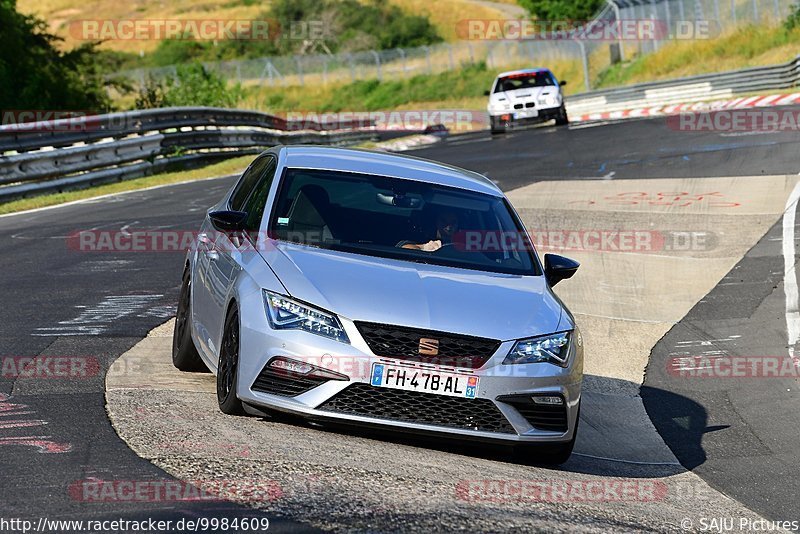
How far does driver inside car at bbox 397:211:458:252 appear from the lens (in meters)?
7.56

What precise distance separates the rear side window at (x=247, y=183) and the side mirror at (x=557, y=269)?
1.90 m

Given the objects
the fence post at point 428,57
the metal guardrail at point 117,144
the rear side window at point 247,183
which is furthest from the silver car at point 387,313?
the fence post at point 428,57

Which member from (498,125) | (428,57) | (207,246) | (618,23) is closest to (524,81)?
(498,125)

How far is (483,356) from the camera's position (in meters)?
6.55

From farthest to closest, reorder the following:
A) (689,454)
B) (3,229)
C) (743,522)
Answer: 1. (3,229)
2. (689,454)
3. (743,522)

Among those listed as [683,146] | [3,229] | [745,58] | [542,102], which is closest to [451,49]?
[745,58]

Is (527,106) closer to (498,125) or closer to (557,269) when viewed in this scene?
(498,125)

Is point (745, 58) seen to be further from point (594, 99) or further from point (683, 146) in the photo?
point (683, 146)

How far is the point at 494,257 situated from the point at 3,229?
→ 978 cm

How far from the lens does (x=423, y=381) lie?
6.44m

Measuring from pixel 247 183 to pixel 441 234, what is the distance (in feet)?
5.41

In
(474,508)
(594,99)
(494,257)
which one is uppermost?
(494,257)

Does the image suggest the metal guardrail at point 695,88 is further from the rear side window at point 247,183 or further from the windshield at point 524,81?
the rear side window at point 247,183

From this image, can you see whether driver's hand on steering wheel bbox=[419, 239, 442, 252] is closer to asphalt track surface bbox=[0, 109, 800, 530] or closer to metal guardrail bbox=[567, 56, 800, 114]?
asphalt track surface bbox=[0, 109, 800, 530]
